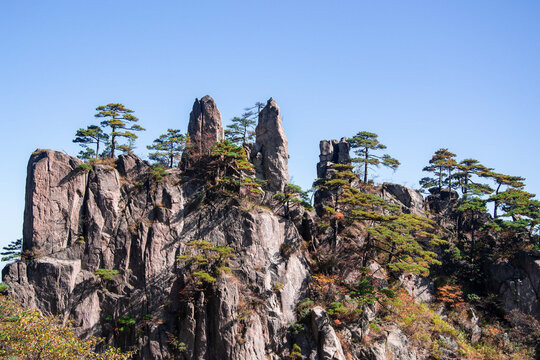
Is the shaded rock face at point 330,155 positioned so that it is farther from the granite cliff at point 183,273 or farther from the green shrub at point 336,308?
the green shrub at point 336,308

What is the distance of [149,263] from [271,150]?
15.0 metres

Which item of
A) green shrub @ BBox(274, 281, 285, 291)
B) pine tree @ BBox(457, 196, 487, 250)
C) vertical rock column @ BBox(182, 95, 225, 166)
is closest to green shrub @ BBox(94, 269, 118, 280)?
green shrub @ BBox(274, 281, 285, 291)

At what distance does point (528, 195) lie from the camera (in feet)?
146

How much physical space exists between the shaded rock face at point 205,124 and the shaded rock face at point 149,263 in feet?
16.1

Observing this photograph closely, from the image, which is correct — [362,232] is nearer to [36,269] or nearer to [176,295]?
[176,295]

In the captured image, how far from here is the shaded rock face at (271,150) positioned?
42.2 metres

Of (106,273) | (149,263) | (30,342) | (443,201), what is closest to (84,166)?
(106,273)

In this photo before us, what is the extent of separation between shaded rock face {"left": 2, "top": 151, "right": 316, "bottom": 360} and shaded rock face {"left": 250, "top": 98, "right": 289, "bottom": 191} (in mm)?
4654

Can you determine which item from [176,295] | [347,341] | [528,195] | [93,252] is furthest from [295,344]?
[528,195]

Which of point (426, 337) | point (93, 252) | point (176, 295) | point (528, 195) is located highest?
point (528, 195)

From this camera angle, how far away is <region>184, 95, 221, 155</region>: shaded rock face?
43.0 meters

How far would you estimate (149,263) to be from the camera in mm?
35094

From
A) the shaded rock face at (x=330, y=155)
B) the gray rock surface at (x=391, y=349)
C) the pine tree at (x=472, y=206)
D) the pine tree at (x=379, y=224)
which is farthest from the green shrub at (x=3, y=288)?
the pine tree at (x=472, y=206)

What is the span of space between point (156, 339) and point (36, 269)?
392 inches
